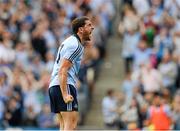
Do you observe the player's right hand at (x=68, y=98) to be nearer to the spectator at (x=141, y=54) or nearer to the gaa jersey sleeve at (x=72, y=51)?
the gaa jersey sleeve at (x=72, y=51)

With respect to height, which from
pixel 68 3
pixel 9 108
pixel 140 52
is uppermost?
pixel 68 3

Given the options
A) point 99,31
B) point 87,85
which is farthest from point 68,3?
point 87,85

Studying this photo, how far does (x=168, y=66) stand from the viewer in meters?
20.8

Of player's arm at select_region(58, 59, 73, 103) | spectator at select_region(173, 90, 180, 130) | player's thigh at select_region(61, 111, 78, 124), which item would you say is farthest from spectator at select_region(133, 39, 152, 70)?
player's arm at select_region(58, 59, 73, 103)

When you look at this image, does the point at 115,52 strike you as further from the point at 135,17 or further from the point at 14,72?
the point at 14,72

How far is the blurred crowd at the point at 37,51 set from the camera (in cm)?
2084

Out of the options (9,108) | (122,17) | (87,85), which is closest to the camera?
(9,108)

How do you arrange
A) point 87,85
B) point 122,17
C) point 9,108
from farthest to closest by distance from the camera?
point 122,17
point 87,85
point 9,108

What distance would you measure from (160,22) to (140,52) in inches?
43.3

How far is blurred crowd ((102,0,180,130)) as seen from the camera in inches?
777

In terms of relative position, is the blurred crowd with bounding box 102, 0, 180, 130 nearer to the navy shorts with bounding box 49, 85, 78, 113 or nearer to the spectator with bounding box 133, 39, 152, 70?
the spectator with bounding box 133, 39, 152, 70

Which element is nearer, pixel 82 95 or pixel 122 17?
pixel 82 95

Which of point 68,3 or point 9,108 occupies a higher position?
point 68,3

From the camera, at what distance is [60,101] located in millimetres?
12578
